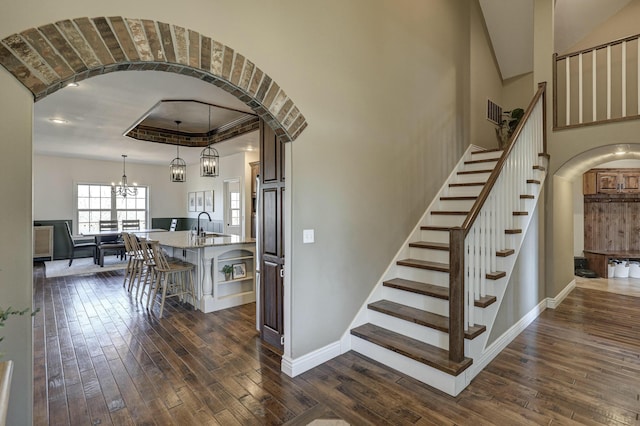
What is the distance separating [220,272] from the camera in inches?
177

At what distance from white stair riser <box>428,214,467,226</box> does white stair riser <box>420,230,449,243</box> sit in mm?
264

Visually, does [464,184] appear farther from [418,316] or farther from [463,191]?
[418,316]

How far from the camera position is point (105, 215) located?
9.29 m

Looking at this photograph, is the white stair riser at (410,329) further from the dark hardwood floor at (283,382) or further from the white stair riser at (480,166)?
the white stair riser at (480,166)

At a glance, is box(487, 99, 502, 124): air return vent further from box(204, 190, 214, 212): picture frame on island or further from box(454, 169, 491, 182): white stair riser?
box(204, 190, 214, 212): picture frame on island

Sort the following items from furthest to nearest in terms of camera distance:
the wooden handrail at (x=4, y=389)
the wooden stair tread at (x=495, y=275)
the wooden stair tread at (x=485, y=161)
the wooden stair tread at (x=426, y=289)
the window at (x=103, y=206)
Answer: the window at (x=103, y=206) → the wooden stair tread at (x=485, y=161) → the wooden stair tread at (x=495, y=275) → the wooden stair tread at (x=426, y=289) → the wooden handrail at (x=4, y=389)

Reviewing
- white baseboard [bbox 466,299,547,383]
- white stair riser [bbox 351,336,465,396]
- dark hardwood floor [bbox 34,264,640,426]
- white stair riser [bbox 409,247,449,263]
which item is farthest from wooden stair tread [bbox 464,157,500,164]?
white stair riser [bbox 351,336,465,396]

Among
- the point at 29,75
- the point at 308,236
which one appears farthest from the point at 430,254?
the point at 29,75

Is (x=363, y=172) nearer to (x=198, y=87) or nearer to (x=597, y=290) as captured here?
(x=198, y=87)

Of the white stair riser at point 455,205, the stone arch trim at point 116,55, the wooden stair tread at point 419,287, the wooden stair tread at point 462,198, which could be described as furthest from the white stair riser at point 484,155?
the stone arch trim at point 116,55

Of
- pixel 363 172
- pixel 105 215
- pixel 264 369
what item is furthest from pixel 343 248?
pixel 105 215

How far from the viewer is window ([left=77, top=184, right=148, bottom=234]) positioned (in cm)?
892

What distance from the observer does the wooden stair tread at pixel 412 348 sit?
7.86 ft

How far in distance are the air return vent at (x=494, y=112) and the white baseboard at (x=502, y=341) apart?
334cm
